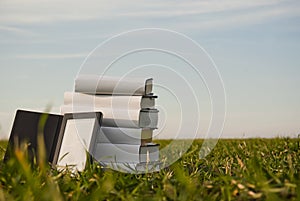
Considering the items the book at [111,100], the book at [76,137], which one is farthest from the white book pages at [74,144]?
the book at [111,100]

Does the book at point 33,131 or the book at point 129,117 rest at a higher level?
the book at point 129,117

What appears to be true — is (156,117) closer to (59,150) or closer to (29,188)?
(59,150)

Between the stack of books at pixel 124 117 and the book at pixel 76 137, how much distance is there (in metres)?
0.15

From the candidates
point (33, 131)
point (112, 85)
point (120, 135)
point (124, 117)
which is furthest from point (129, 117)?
point (33, 131)

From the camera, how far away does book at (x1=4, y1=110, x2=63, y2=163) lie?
3391mm

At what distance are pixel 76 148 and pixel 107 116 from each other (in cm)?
37

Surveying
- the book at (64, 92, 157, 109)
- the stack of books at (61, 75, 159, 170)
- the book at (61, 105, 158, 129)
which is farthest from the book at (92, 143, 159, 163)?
the book at (64, 92, 157, 109)

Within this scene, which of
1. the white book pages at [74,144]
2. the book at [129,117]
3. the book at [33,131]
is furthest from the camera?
the book at [129,117]

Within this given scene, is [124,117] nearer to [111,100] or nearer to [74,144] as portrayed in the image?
[111,100]

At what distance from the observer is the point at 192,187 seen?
1642 millimetres

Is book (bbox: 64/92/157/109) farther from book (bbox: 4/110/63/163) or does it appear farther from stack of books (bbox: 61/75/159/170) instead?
book (bbox: 4/110/63/163)

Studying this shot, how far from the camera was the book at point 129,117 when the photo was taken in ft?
11.6

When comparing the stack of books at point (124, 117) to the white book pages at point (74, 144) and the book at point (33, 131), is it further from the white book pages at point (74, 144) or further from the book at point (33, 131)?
the book at point (33, 131)

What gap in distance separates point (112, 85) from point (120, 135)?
1.13 ft
